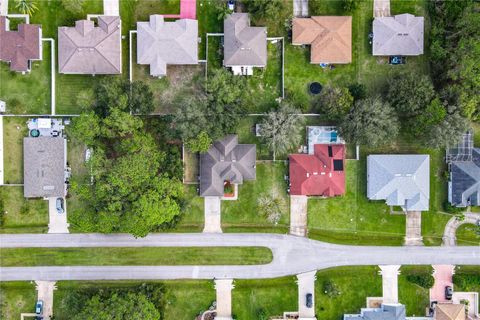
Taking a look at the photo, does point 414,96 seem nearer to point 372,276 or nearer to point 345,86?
point 345,86

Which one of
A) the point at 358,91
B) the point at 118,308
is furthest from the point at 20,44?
the point at 358,91

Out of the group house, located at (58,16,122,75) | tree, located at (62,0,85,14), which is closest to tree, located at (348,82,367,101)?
house, located at (58,16,122,75)

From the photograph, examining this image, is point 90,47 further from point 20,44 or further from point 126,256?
point 126,256

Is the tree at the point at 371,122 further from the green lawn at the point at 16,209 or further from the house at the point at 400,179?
the green lawn at the point at 16,209

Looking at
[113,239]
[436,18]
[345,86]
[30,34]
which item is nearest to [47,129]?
[30,34]

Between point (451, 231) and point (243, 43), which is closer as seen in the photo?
point (243, 43)

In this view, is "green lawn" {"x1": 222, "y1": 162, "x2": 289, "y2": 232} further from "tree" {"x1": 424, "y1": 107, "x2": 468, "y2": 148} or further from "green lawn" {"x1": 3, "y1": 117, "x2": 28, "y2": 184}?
"green lawn" {"x1": 3, "y1": 117, "x2": 28, "y2": 184}
